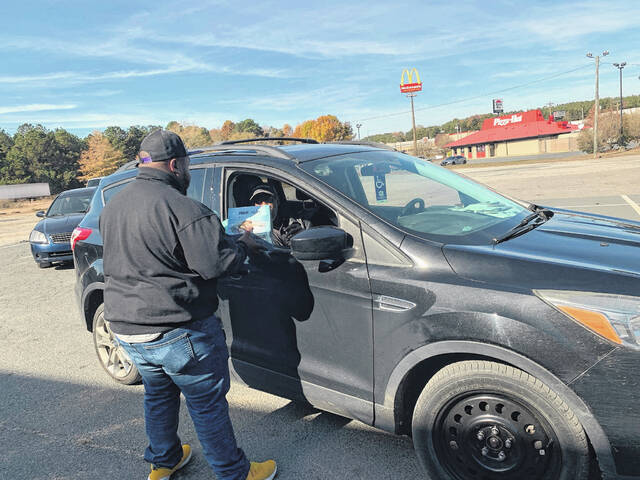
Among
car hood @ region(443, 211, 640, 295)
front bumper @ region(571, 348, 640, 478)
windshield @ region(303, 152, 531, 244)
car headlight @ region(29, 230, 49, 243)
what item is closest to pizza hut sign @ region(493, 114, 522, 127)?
car headlight @ region(29, 230, 49, 243)

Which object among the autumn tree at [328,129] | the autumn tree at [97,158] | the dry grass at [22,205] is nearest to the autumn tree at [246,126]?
the autumn tree at [328,129]

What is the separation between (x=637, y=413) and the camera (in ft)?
6.18

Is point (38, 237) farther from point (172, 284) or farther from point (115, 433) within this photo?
point (172, 284)

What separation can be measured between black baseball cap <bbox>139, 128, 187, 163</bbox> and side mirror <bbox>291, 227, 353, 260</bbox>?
0.74m

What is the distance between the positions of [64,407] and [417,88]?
63.6m

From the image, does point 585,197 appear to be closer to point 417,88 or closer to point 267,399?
point 267,399

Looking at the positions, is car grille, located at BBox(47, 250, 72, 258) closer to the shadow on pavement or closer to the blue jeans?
the shadow on pavement

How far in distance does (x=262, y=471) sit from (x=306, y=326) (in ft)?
2.69

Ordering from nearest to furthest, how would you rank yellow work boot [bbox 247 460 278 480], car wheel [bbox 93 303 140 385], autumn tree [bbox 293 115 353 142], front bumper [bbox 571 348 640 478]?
front bumper [bbox 571 348 640 478] < yellow work boot [bbox 247 460 278 480] < car wheel [bbox 93 303 140 385] < autumn tree [bbox 293 115 353 142]

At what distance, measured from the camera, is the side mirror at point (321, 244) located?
97.0 inches

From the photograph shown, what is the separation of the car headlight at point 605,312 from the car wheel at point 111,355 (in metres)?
3.23

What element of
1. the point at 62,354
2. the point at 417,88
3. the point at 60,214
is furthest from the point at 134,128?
the point at 62,354

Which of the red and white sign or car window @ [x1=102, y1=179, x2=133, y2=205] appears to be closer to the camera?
car window @ [x1=102, y1=179, x2=133, y2=205]

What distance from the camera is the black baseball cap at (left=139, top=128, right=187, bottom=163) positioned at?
2293 millimetres
